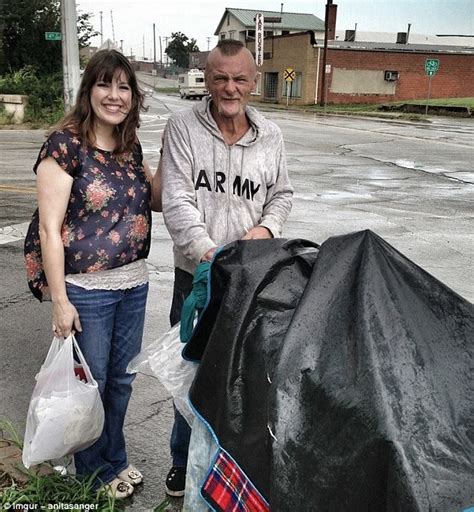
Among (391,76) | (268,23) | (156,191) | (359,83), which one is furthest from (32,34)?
(268,23)

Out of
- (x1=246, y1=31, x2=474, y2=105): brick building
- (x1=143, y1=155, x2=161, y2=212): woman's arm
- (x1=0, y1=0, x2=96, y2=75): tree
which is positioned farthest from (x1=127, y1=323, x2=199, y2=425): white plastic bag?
(x1=246, y1=31, x2=474, y2=105): brick building

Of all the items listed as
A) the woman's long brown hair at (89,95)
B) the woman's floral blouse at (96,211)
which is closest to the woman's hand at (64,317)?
the woman's floral blouse at (96,211)

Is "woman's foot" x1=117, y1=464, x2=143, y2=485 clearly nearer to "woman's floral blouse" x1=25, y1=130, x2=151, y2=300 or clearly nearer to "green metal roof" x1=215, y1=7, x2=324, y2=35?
"woman's floral blouse" x1=25, y1=130, x2=151, y2=300

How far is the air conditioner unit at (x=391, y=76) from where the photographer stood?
147ft

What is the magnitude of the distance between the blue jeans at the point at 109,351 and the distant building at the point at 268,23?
5986 cm

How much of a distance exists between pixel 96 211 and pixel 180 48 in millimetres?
106361

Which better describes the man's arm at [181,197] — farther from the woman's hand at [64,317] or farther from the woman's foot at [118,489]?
the woman's foot at [118,489]

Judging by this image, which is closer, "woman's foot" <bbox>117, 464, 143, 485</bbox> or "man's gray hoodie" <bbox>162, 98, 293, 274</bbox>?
"man's gray hoodie" <bbox>162, 98, 293, 274</bbox>

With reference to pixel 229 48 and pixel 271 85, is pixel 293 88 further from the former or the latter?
pixel 229 48

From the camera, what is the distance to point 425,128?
2473 centimetres

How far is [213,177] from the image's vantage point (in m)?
2.53

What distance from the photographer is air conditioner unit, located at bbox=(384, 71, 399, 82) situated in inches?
1764

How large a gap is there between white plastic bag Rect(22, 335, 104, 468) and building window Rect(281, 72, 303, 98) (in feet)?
144

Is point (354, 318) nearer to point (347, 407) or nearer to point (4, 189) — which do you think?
point (347, 407)
